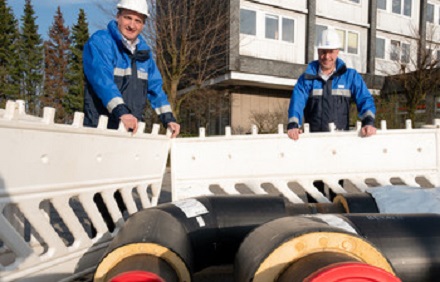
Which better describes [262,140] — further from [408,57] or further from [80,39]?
[80,39]

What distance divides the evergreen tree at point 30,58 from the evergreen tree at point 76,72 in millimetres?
3000

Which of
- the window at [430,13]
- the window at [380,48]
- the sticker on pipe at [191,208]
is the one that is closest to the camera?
the sticker on pipe at [191,208]

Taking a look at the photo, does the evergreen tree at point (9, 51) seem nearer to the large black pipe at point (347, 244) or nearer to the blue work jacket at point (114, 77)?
the blue work jacket at point (114, 77)

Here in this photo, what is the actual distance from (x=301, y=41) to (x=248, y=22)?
3.34 metres

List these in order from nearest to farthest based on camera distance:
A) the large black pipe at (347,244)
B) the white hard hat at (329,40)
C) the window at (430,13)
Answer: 1. the large black pipe at (347,244)
2. the white hard hat at (329,40)
3. the window at (430,13)

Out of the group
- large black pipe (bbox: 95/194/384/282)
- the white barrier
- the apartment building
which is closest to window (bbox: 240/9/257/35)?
the apartment building

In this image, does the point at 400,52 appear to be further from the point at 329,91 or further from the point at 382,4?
the point at 329,91

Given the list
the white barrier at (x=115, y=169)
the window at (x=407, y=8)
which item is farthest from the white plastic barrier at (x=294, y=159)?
the window at (x=407, y=8)

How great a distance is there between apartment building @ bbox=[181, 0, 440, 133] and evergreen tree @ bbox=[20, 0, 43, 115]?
74.6 feet

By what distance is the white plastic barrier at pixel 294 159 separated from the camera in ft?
10.7

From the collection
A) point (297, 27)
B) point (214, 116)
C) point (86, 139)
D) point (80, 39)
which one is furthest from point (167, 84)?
point (80, 39)

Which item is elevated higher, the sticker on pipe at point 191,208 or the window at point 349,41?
the window at point 349,41

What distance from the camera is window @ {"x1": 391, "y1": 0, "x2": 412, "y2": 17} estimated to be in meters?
21.7

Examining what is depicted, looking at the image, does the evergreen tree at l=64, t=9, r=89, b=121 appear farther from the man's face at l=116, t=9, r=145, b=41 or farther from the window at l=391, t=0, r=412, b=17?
the man's face at l=116, t=9, r=145, b=41
